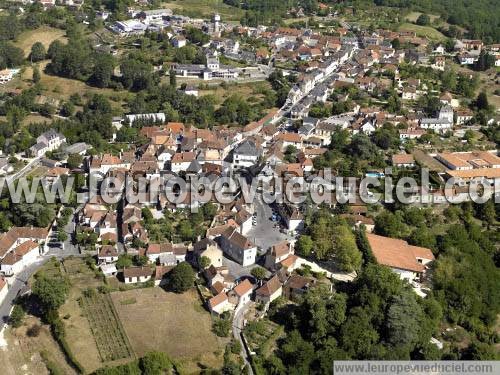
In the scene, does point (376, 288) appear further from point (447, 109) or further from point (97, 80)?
point (97, 80)

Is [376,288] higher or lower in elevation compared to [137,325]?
higher

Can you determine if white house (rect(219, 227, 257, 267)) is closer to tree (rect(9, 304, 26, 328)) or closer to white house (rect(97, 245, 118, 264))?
white house (rect(97, 245, 118, 264))

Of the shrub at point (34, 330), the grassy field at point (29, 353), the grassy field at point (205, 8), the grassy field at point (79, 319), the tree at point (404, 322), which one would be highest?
the grassy field at point (205, 8)

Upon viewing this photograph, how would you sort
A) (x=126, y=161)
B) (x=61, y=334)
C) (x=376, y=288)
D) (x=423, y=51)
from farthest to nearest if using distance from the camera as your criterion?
(x=423, y=51)
(x=126, y=161)
(x=376, y=288)
(x=61, y=334)

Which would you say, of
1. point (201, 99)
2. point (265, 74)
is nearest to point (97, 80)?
point (201, 99)

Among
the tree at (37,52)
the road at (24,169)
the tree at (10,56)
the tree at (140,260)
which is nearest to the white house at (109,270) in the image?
the tree at (140,260)

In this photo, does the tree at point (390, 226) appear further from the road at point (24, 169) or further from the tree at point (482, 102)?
the road at point (24, 169)

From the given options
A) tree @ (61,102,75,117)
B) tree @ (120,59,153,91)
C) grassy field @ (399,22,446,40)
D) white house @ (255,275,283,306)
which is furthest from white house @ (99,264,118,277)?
grassy field @ (399,22,446,40)
